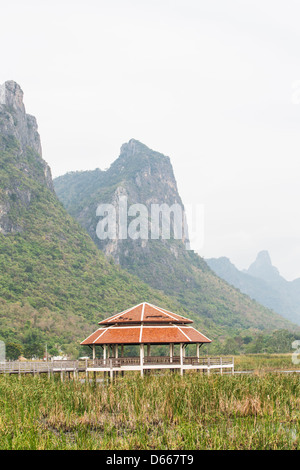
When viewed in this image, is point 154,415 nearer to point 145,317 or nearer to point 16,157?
point 145,317

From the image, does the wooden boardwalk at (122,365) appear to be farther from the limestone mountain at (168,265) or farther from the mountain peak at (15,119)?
the limestone mountain at (168,265)

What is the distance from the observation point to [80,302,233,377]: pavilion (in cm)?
3034

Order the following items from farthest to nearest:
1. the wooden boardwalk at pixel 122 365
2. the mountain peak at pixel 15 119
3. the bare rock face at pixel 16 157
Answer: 1. the mountain peak at pixel 15 119
2. the bare rock face at pixel 16 157
3. the wooden boardwalk at pixel 122 365

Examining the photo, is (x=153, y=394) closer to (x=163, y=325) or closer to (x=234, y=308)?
(x=163, y=325)

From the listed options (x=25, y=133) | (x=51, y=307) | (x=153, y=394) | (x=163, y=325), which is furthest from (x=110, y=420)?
(x=25, y=133)

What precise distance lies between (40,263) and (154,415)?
249ft

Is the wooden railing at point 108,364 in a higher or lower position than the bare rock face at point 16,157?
lower

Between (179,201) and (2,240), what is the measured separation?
11156 cm

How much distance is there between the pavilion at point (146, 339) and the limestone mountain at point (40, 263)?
1292 inches

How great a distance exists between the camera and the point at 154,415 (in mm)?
15625

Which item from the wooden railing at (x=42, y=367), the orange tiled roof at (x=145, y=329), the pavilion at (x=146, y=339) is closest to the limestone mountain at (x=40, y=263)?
the wooden railing at (x=42, y=367)

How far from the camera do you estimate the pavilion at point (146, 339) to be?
30344 mm

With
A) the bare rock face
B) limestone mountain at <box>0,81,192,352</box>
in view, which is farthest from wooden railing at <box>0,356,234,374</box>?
the bare rock face

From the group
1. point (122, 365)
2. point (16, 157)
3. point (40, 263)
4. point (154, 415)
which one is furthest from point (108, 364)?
point (16, 157)
